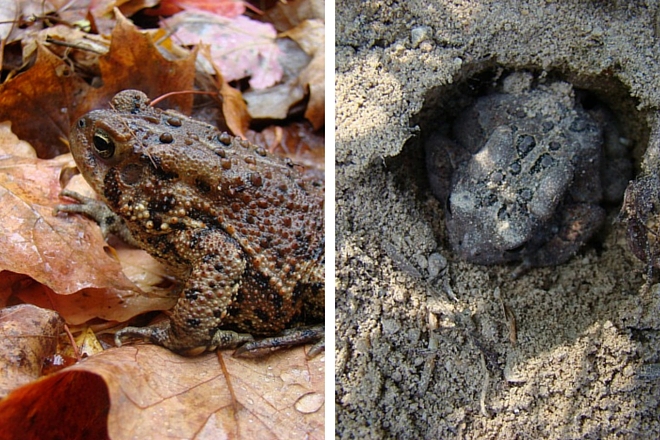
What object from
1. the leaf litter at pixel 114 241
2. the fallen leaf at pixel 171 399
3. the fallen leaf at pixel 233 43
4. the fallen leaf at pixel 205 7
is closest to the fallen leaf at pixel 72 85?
the leaf litter at pixel 114 241

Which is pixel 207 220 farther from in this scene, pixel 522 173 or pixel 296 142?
pixel 522 173

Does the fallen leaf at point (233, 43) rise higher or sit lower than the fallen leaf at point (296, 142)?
higher

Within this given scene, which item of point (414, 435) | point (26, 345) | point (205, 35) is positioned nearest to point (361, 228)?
point (414, 435)

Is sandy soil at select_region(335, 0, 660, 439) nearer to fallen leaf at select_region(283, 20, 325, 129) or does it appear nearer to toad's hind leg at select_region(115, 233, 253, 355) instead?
toad's hind leg at select_region(115, 233, 253, 355)

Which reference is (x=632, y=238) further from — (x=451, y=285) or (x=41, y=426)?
(x=41, y=426)

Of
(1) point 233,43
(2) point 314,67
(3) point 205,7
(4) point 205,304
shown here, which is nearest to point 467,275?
(4) point 205,304

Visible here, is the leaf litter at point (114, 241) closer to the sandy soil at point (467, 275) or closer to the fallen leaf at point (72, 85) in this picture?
the fallen leaf at point (72, 85)

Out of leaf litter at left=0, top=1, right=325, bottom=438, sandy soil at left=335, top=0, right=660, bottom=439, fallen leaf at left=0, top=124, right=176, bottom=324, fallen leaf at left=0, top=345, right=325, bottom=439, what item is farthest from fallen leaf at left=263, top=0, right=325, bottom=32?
fallen leaf at left=0, top=345, right=325, bottom=439

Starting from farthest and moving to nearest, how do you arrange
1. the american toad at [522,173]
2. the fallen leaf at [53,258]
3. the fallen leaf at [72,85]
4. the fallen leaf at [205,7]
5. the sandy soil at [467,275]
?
the fallen leaf at [205,7]
the fallen leaf at [72,85]
the american toad at [522,173]
the fallen leaf at [53,258]
the sandy soil at [467,275]
